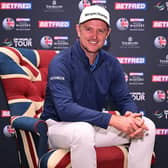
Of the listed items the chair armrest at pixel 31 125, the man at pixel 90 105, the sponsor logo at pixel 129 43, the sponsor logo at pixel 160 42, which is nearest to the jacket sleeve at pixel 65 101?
the man at pixel 90 105

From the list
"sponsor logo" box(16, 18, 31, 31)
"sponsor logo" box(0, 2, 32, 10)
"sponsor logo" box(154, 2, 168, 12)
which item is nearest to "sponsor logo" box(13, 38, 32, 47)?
"sponsor logo" box(16, 18, 31, 31)

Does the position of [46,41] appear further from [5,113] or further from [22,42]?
[5,113]

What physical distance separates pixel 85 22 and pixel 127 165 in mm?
884

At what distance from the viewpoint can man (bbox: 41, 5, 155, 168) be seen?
5.60ft

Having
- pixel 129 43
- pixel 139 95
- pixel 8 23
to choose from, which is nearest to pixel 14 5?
pixel 8 23

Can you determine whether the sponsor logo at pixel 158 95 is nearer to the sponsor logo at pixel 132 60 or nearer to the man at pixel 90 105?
the sponsor logo at pixel 132 60

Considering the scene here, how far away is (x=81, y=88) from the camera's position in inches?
77.9

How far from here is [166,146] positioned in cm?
325

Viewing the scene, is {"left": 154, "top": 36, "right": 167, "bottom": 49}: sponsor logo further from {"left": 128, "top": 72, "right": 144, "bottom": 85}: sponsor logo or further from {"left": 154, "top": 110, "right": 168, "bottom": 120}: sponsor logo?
{"left": 154, "top": 110, "right": 168, "bottom": 120}: sponsor logo

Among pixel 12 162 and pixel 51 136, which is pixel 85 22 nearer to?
pixel 51 136

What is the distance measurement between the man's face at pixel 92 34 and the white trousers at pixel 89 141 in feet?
1.65

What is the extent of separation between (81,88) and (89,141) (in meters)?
0.43

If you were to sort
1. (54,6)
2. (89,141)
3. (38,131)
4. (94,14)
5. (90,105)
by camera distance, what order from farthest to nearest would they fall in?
1. (54,6)
2. (90,105)
3. (94,14)
4. (38,131)
5. (89,141)

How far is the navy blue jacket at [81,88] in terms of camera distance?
5.84 feet
